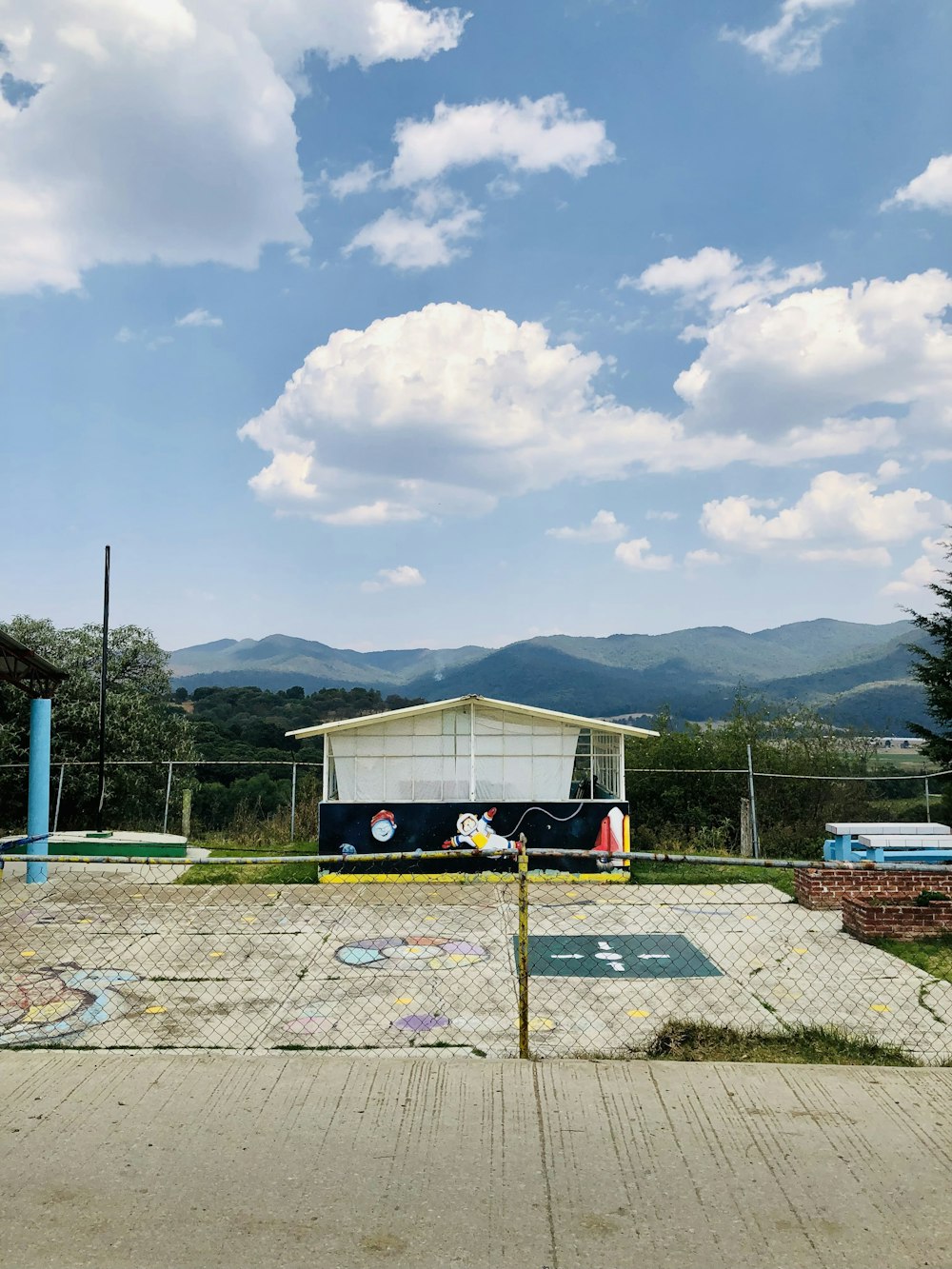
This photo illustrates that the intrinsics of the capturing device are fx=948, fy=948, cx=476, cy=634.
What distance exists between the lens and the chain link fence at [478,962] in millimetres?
6652

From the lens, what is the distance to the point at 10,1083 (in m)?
5.31

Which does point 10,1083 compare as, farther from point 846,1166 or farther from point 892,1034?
point 892,1034

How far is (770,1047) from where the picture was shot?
613 cm

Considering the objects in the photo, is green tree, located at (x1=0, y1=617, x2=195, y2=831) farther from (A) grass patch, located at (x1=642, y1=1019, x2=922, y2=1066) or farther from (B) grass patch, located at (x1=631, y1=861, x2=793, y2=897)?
(A) grass patch, located at (x1=642, y1=1019, x2=922, y2=1066)

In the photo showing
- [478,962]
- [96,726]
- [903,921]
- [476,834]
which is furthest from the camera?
[96,726]

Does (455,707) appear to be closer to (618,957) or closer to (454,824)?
(454,824)

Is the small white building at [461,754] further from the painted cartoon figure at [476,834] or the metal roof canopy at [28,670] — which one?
the metal roof canopy at [28,670]

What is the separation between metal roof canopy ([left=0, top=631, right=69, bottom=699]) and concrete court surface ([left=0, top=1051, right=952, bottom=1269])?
9.75 metres

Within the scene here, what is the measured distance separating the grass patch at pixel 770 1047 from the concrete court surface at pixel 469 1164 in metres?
0.34

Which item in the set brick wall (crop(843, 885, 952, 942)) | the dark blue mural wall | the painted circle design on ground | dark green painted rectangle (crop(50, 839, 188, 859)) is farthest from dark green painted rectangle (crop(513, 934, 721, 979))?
dark green painted rectangle (crop(50, 839, 188, 859))

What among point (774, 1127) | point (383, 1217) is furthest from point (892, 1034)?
point (383, 1217)

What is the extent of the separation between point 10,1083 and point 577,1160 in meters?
3.22

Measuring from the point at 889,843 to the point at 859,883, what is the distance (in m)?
1.28

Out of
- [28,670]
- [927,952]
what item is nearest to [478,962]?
[927,952]
